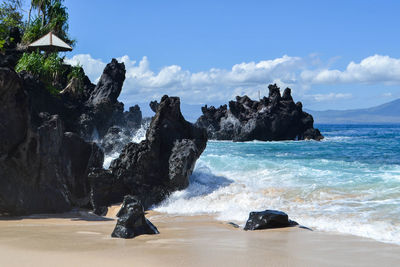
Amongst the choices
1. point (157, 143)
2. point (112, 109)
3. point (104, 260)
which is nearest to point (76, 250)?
point (104, 260)

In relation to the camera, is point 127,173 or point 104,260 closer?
point 104,260

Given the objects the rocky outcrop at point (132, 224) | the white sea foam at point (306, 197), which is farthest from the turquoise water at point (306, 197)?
the rocky outcrop at point (132, 224)

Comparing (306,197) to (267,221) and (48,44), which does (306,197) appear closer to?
(267,221)

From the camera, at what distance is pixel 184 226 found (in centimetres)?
923

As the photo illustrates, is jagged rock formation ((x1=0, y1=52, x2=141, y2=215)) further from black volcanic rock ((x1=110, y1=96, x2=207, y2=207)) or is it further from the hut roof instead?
the hut roof

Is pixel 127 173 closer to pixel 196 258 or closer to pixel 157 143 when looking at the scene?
pixel 157 143

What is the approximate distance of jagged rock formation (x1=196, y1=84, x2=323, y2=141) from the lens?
5772 centimetres

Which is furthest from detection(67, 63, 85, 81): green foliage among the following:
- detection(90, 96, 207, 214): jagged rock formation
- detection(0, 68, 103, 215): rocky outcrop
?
detection(0, 68, 103, 215): rocky outcrop

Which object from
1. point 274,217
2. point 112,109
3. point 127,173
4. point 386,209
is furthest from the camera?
point 112,109

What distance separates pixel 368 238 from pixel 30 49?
84.6 ft

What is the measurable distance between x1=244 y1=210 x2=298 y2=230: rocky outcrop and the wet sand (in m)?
0.22

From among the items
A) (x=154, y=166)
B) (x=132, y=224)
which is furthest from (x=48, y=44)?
(x=132, y=224)

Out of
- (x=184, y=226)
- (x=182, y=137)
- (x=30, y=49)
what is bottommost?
(x=184, y=226)

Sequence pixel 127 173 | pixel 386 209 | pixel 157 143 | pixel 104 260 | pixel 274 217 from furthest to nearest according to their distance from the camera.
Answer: pixel 157 143 < pixel 127 173 < pixel 386 209 < pixel 274 217 < pixel 104 260
